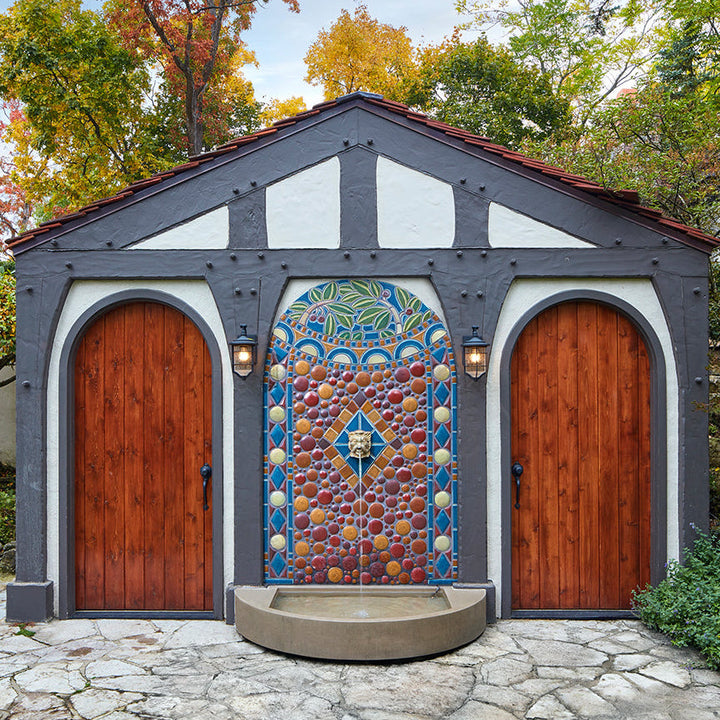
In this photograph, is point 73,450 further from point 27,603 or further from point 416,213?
point 416,213

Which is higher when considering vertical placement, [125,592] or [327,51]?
[327,51]

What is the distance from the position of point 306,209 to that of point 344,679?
11.1 ft

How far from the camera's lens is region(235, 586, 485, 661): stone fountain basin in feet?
12.6

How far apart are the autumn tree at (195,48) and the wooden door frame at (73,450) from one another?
27.2 feet

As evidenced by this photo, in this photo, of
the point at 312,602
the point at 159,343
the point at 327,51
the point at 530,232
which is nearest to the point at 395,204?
the point at 530,232

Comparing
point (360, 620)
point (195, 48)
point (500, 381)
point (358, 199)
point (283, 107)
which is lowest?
point (360, 620)

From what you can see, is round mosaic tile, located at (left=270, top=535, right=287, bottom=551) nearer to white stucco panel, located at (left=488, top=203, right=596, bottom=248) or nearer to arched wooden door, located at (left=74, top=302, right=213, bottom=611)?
arched wooden door, located at (left=74, top=302, right=213, bottom=611)

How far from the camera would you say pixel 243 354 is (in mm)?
4512

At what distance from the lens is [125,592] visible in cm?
471

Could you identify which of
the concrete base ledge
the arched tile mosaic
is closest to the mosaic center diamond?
the arched tile mosaic

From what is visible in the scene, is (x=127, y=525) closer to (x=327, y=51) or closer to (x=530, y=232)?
(x=530, y=232)

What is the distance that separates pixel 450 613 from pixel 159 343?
3.04m

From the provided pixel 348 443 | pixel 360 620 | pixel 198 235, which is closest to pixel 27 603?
→ pixel 360 620

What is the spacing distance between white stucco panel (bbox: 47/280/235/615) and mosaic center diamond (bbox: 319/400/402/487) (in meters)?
0.81
